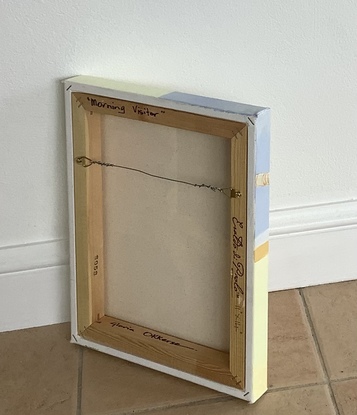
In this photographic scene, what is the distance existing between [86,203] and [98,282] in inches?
5.0

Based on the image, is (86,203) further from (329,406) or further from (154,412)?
(329,406)

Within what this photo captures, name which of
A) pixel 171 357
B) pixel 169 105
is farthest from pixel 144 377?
pixel 169 105

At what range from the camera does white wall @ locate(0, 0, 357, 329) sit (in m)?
1.09

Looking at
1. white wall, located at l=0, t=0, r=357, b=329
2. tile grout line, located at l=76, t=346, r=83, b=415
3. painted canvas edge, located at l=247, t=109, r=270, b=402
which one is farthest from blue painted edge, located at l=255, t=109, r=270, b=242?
tile grout line, located at l=76, t=346, r=83, b=415

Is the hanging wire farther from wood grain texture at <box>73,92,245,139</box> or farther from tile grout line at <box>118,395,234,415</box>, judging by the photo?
tile grout line at <box>118,395,234,415</box>

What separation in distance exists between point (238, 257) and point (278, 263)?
258 millimetres

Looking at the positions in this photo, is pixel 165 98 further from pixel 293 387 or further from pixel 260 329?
pixel 293 387

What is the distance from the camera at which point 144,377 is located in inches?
45.0

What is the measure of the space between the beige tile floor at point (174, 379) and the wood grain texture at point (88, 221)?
7 cm

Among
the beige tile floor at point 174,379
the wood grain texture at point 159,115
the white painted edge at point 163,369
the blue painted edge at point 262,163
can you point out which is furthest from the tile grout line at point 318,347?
the wood grain texture at point 159,115

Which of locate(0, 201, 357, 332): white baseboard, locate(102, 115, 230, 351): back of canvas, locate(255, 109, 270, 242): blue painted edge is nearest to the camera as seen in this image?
locate(255, 109, 270, 242): blue painted edge

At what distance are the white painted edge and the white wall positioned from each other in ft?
0.28

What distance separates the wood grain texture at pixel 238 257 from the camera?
39.5 inches
